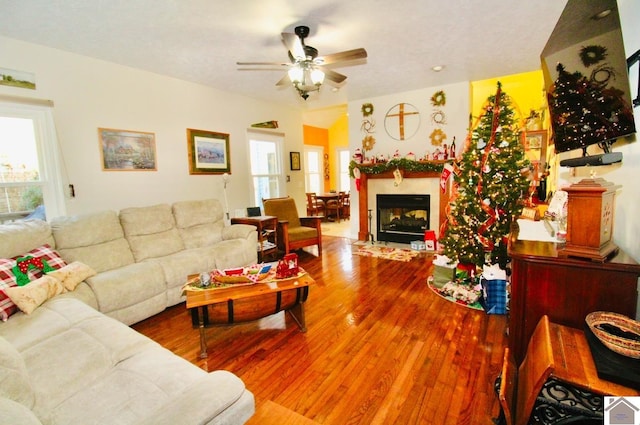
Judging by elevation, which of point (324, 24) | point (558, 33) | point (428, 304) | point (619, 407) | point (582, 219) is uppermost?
point (324, 24)

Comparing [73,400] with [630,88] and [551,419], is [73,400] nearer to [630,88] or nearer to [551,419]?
[551,419]

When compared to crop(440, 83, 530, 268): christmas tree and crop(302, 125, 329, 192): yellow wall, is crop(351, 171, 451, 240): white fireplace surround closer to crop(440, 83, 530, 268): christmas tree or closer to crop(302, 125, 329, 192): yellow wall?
crop(440, 83, 530, 268): christmas tree

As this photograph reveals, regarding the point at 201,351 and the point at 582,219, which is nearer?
the point at 582,219

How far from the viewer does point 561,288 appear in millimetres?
1439

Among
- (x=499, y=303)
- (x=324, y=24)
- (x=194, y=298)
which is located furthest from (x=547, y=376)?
(x=324, y=24)

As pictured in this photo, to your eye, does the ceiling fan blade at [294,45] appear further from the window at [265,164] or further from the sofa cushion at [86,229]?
the window at [265,164]

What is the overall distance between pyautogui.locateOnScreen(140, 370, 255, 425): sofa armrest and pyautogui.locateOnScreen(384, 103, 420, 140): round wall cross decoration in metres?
4.89

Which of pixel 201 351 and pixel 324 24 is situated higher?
pixel 324 24

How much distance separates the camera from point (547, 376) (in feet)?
3.26

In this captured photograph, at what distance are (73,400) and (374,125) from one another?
5.23m

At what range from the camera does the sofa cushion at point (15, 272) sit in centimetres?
192

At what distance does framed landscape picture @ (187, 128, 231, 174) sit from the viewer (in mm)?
4340

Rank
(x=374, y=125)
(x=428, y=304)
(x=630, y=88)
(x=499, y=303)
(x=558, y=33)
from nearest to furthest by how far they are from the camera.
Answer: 1. (x=630, y=88)
2. (x=558, y=33)
3. (x=499, y=303)
4. (x=428, y=304)
5. (x=374, y=125)

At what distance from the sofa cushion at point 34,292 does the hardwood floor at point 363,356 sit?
743mm
